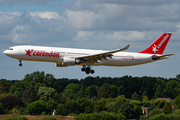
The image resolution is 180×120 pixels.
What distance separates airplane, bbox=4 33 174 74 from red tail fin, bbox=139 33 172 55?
198 cm

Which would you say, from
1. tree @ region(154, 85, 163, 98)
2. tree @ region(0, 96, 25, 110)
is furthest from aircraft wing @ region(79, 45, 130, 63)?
tree @ region(154, 85, 163, 98)

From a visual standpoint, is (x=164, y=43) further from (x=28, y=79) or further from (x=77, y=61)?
(x=28, y=79)

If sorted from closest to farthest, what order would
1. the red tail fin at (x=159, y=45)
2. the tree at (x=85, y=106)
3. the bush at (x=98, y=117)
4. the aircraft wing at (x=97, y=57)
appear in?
1. the aircraft wing at (x=97, y=57)
2. the red tail fin at (x=159, y=45)
3. the bush at (x=98, y=117)
4. the tree at (x=85, y=106)

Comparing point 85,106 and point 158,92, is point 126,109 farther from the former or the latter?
point 158,92

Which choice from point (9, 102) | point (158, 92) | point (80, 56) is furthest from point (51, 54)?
point (158, 92)

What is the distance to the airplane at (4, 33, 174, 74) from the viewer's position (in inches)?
2594

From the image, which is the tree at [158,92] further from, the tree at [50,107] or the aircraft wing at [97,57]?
the aircraft wing at [97,57]

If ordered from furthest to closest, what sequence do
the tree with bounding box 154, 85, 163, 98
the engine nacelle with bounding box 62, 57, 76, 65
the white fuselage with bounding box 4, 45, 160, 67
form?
the tree with bounding box 154, 85, 163, 98, the engine nacelle with bounding box 62, 57, 76, 65, the white fuselage with bounding box 4, 45, 160, 67

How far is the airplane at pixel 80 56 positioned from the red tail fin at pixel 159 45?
1.98 metres

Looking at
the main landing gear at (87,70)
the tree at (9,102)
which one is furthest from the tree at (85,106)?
the main landing gear at (87,70)

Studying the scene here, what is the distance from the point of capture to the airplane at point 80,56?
6588 centimetres

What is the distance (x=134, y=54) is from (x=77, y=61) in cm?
1402

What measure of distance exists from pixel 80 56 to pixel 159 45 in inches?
816

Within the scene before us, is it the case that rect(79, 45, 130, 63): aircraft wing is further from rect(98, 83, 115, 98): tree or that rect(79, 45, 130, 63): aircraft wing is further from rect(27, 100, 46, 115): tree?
rect(98, 83, 115, 98): tree
